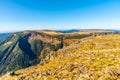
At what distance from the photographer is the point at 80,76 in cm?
6644

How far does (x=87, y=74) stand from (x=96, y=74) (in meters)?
3.58

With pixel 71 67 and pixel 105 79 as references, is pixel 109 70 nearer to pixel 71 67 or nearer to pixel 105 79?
pixel 105 79

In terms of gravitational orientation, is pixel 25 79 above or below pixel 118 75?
below

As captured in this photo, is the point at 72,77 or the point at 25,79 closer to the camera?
the point at 72,77

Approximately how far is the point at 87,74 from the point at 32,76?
3080 cm

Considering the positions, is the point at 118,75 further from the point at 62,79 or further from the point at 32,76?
the point at 32,76

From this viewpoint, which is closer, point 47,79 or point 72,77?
point 72,77

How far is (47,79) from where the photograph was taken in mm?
74250

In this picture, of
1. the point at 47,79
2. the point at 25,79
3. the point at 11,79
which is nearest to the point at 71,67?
the point at 47,79

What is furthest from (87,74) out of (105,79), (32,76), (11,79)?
(11,79)

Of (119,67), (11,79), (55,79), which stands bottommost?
(11,79)

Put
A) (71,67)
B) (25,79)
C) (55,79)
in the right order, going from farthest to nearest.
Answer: (71,67) < (25,79) < (55,79)

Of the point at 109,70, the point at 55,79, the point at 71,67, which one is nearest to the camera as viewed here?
the point at 109,70

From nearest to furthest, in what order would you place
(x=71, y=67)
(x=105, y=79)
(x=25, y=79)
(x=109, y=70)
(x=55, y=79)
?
(x=105, y=79)
(x=109, y=70)
(x=55, y=79)
(x=25, y=79)
(x=71, y=67)
